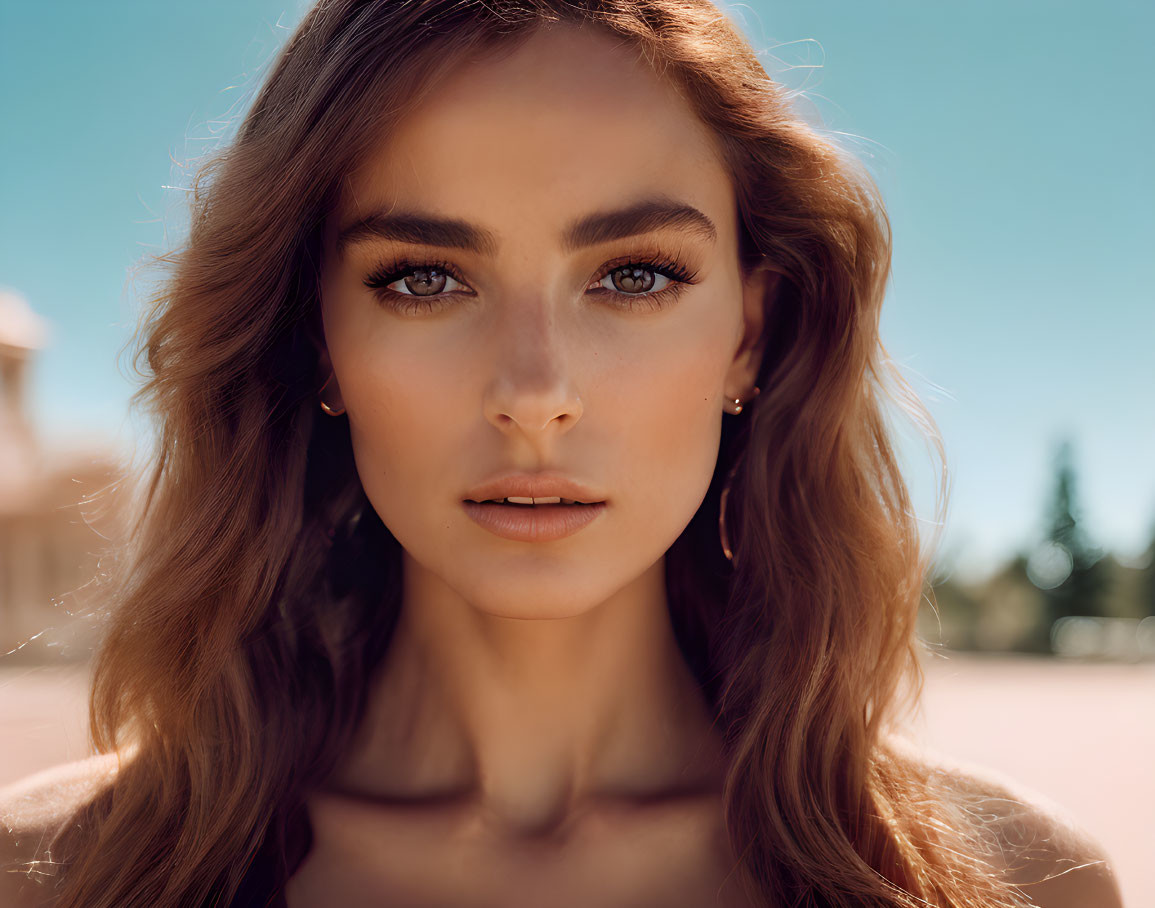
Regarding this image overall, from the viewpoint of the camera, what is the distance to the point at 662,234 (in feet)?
5.90

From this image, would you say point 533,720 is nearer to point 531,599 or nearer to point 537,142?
point 531,599

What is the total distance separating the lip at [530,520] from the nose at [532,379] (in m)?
0.13

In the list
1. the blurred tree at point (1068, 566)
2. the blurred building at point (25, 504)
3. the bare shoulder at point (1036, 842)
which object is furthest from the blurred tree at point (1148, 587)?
the bare shoulder at point (1036, 842)

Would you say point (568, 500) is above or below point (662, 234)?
below

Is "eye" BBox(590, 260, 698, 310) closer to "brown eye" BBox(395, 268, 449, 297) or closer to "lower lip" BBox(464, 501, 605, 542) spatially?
"brown eye" BBox(395, 268, 449, 297)

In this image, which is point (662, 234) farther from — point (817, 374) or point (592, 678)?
point (592, 678)

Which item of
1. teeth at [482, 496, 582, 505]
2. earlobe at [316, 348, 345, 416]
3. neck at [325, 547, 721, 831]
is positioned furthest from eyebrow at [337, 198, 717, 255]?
neck at [325, 547, 721, 831]

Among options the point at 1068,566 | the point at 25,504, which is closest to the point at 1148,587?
the point at 1068,566

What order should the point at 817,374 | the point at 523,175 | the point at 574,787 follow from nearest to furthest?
the point at 523,175 < the point at 574,787 < the point at 817,374

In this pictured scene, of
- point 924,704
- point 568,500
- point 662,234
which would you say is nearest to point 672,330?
point 662,234

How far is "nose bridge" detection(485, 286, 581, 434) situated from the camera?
1.64m

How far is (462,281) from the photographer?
178 centimetres

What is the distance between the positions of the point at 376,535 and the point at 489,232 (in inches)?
38.3

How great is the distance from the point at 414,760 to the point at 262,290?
101 cm
